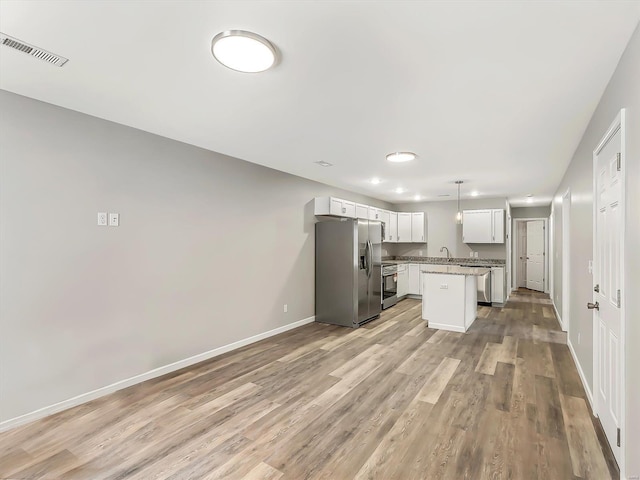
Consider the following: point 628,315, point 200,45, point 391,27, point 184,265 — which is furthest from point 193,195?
point 628,315

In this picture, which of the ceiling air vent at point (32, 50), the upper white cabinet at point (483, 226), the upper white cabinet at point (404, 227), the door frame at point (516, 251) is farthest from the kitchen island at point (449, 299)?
the ceiling air vent at point (32, 50)

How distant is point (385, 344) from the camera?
14.9ft

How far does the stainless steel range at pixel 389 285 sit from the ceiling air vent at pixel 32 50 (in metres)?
5.69

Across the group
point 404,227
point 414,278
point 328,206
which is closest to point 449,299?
point 328,206

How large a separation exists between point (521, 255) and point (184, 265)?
9844 mm

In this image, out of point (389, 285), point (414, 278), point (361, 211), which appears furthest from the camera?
point (414, 278)

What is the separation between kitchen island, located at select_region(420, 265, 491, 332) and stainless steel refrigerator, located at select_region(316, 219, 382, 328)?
101 centimetres

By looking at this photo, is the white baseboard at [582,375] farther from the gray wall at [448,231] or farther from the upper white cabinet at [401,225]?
the upper white cabinet at [401,225]

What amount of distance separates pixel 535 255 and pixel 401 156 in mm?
7757

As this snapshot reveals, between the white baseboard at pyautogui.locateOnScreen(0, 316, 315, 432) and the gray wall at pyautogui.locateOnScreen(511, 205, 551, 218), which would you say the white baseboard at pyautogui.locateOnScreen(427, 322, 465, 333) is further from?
the gray wall at pyautogui.locateOnScreen(511, 205, 551, 218)

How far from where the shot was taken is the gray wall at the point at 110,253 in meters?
2.52

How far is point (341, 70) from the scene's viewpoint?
2.09 metres

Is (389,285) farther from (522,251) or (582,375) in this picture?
(522,251)

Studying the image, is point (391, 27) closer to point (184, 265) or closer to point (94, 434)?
point (184, 265)
